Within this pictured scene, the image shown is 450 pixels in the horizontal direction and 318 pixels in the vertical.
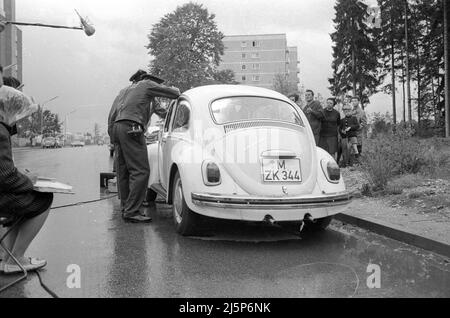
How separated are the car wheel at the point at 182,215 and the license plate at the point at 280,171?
94 centimetres

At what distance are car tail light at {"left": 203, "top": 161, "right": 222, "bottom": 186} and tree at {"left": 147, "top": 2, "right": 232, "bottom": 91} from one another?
128 ft

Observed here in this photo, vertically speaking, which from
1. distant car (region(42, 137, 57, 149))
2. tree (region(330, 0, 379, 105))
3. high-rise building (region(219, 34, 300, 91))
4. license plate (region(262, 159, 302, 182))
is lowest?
license plate (region(262, 159, 302, 182))

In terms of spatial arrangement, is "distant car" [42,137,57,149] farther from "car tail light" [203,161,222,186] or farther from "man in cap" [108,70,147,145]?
"car tail light" [203,161,222,186]

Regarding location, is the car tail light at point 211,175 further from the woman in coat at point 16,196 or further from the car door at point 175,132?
the woman in coat at point 16,196

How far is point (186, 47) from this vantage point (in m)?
45.6

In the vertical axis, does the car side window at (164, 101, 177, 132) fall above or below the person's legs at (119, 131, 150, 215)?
above

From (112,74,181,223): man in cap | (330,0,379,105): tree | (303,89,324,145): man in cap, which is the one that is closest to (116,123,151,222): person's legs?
(112,74,181,223): man in cap

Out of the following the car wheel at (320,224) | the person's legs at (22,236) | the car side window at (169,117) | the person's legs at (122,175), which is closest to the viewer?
the person's legs at (22,236)

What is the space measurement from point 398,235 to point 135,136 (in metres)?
3.41

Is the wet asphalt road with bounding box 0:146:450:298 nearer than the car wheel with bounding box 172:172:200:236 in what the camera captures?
Yes

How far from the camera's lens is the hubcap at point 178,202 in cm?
530

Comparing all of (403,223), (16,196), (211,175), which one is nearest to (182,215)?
(211,175)

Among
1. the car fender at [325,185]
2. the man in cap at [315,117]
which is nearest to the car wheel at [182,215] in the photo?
the car fender at [325,185]

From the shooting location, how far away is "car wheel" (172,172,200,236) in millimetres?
5125
